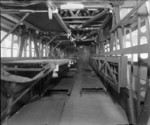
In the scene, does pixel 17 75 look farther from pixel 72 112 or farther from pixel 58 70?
pixel 72 112

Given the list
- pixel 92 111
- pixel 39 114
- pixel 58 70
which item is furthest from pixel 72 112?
pixel 58 70

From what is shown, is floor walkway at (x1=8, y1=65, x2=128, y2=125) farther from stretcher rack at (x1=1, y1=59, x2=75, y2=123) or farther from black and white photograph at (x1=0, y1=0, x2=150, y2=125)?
stretcher rack at (x1=1, y1=59, x2=75, y2=123)

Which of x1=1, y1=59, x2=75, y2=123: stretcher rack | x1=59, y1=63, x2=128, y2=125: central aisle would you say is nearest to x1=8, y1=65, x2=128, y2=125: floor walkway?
x1=59, y1=63, x2=128, y2=125: central aisle

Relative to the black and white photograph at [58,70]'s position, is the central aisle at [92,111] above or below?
below

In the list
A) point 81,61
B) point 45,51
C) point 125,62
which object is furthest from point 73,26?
point 81,61

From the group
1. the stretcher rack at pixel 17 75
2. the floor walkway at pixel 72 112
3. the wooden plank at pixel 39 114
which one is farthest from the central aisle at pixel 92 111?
the stretcher rack at pixel 17 75

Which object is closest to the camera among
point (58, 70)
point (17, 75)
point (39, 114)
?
point (17, 75)

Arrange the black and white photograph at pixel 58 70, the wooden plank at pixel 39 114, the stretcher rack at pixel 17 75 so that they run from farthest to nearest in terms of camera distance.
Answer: the wooden plank at pixel 39 114
the black and white photograph at pixel 58 70
the stretcher rack at pixel 17 75

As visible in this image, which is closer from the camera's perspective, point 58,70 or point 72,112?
point 58,70

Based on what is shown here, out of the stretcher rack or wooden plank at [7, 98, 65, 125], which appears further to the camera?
wooden plank at [7, 98, 65, 125]

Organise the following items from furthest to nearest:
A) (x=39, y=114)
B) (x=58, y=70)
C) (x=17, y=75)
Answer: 1. (x=39, y=114)
2. (x=58, y=70)
3. (x=17, y=75)

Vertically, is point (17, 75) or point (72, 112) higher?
point (17, 75)

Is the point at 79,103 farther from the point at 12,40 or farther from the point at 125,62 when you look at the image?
the point at 12,40

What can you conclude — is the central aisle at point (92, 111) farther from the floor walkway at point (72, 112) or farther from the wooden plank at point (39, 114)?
the wooden plank at point (39, 114)
